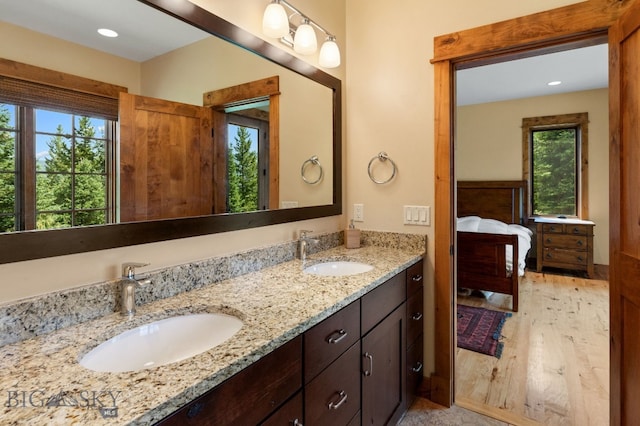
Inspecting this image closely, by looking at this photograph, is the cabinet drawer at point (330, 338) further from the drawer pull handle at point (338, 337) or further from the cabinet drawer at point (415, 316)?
the cabinet drawer at point (415, 316)

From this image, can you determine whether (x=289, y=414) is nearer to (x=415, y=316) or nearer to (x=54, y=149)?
(x=54, y=149)

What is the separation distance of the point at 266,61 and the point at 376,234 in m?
1.21

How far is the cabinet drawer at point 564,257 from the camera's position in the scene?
4.48 meters

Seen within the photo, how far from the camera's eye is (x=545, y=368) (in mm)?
2330

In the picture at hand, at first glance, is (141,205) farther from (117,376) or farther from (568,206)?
(568,206)

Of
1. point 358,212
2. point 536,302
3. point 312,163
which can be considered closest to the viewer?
point 312,163

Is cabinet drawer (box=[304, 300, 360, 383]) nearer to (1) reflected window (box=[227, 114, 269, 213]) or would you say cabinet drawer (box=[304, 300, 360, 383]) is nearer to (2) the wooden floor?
(1) reflected window (box=[227, 114, 269, 213])

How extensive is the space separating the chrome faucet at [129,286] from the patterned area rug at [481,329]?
2.45m

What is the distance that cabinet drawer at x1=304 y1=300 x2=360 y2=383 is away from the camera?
1029 mm

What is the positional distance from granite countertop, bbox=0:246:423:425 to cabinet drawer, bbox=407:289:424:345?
1.91ft

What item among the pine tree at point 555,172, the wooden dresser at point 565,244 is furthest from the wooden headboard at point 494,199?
the wooden dresser at point 565,244

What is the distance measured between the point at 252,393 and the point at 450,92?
5.90 ft

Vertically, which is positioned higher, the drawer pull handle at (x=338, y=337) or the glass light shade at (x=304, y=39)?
the glass light shade at (x=304, y=39)

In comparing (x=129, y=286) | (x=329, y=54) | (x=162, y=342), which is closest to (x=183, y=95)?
(x=129, y=286)
